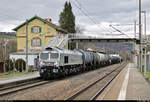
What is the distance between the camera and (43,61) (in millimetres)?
21672

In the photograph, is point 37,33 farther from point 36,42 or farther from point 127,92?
point 127,92

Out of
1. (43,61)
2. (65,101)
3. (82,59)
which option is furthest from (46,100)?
(82,59)

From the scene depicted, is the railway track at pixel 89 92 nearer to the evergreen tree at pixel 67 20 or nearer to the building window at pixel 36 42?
the building window at pixel 36 42

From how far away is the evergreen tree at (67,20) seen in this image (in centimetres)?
7088

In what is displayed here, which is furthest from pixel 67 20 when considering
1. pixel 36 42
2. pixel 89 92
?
pixel 89 92

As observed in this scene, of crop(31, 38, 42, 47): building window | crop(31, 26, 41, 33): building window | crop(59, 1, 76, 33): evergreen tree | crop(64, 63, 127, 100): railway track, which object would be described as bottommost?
crop(64, 63, 127, 100): railway track

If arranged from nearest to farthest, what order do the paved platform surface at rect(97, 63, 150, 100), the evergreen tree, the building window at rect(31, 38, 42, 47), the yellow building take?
1. the paved platform surface at rect(97, 63, 150, 100)
2. the yellow building
3. the building window at rect(31, 38, 42, 47)
4. the evergreen tree

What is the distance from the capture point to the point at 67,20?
7169 centimetres

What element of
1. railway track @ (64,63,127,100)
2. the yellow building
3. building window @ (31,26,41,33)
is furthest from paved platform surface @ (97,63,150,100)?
building window @ (31,26,41,33)

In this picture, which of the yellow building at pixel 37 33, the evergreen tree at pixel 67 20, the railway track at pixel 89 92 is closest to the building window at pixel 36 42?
the yellow building at pixel 37 33

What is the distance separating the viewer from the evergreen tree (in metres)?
70.9

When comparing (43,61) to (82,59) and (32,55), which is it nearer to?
(82,59)

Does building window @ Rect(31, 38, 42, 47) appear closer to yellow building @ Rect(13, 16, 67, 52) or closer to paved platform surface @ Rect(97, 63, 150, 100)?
yellow building @ Rect(13, 16, 67, 52)

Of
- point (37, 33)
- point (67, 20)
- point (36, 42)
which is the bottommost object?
point (36, 42)
